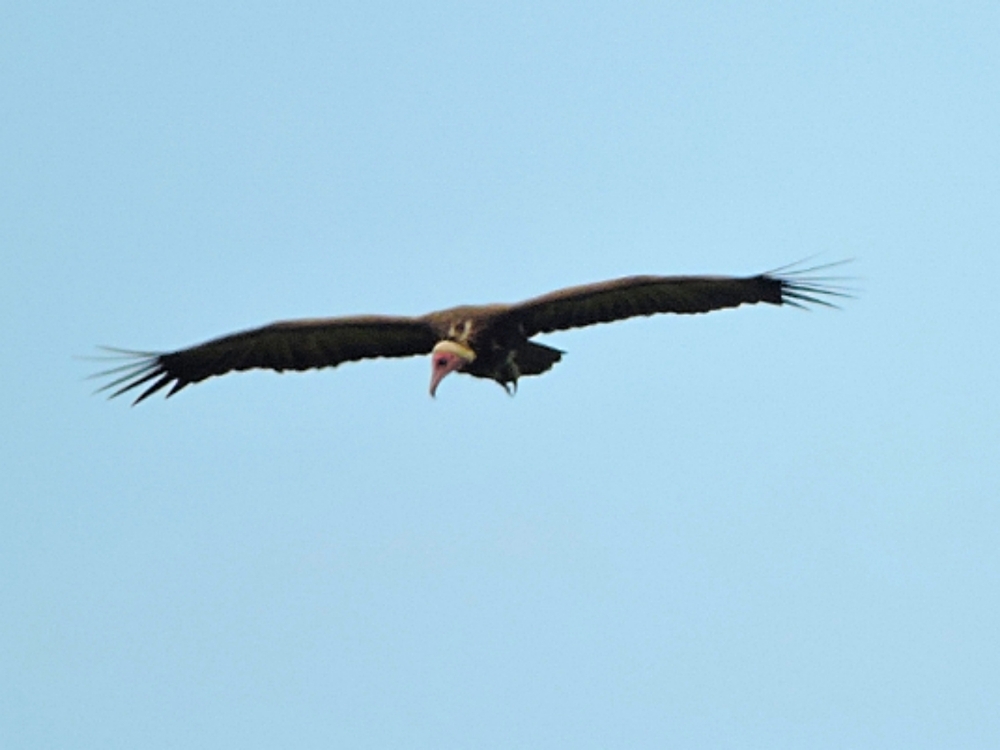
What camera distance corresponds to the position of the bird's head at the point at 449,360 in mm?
20594

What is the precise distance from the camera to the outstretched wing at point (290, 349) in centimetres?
2117

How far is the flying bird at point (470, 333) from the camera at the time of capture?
20.4 m

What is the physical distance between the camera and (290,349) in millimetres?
21562

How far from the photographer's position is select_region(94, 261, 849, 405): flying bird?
66.9 ft

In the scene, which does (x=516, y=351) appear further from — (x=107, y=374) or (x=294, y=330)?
(x=107, y=374)

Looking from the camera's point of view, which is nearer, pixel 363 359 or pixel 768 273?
pixel 768 273

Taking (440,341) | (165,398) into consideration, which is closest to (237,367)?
(165,398)

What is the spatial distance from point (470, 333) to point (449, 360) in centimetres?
31

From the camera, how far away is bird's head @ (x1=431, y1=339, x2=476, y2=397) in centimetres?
2059

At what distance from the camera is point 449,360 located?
67.7 ft

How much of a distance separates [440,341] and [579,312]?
1349mm

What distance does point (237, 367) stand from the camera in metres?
21.8

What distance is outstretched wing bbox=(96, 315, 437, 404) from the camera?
834 inches

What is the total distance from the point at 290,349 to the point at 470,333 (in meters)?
1.96
